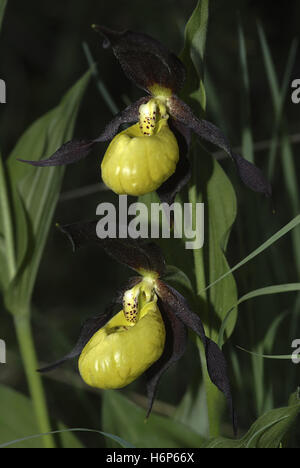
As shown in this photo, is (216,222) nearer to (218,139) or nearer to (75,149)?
(218,139)

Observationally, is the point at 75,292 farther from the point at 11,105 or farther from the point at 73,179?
the point at 11,105

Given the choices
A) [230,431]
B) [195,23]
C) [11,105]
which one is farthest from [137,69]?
[11,105]

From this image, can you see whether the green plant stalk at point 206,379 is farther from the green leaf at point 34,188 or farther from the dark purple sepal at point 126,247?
the green leaf at point 34,188

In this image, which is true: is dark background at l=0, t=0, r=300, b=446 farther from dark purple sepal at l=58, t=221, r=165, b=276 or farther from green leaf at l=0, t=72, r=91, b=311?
dark purple sepal at l=58, t=221, r=165, b=276

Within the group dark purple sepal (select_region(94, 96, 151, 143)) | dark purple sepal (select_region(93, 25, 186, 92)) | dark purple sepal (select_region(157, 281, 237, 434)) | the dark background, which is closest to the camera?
dark purple sepal (select_region(93, 25, 186, 92))

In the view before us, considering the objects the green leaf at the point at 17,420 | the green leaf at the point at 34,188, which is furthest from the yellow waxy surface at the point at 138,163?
the green leaf at the point at 17,420

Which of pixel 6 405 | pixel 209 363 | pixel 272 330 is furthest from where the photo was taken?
pixel 6 405

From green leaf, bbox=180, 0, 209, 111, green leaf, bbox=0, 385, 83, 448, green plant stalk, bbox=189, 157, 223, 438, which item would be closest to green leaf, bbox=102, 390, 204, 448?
green leaf, bbox=0, 385, 83, 448
